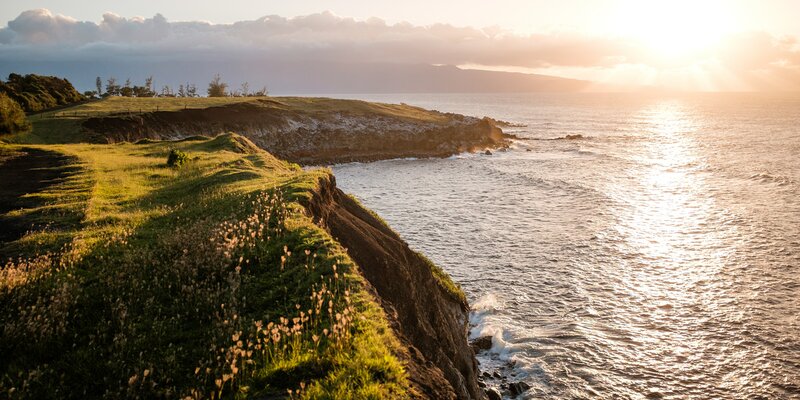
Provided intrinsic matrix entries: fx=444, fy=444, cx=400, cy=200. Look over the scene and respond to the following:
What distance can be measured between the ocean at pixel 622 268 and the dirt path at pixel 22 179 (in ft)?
67.0

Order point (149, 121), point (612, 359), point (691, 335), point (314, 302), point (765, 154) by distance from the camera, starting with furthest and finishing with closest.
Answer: point (765, 154) < point (149, 121) < point (691, 335) < point (612, 359) < point (314, 302)

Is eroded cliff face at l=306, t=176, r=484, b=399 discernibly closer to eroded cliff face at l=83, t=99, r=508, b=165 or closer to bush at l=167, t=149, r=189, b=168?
bush at l=167, t=149, r=189, b=168

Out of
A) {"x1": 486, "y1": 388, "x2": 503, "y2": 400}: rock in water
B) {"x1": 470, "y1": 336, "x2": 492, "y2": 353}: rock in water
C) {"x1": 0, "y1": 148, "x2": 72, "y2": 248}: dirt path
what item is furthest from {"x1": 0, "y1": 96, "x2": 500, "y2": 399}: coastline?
{"x1": 0, "y1": 148, "x2": 72, "y2": 248}: dirt path

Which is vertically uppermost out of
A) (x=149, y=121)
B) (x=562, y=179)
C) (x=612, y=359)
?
(x=149, y=121)

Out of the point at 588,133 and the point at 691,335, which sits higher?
the point at 588,133

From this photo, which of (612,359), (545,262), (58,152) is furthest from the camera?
(58,152)

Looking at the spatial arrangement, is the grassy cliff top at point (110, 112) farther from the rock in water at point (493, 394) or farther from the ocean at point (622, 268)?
the rock in water at point (493, 394)

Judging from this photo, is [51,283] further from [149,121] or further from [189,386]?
[149,121]

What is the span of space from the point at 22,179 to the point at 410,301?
84.9 ft

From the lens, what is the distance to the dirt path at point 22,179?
17433mm

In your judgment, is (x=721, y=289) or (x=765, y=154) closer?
(x=721, y=289)

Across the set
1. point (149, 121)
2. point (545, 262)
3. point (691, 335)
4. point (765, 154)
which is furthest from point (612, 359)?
point (765, 154)

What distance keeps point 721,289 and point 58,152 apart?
49616mm

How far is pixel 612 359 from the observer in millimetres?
20531
